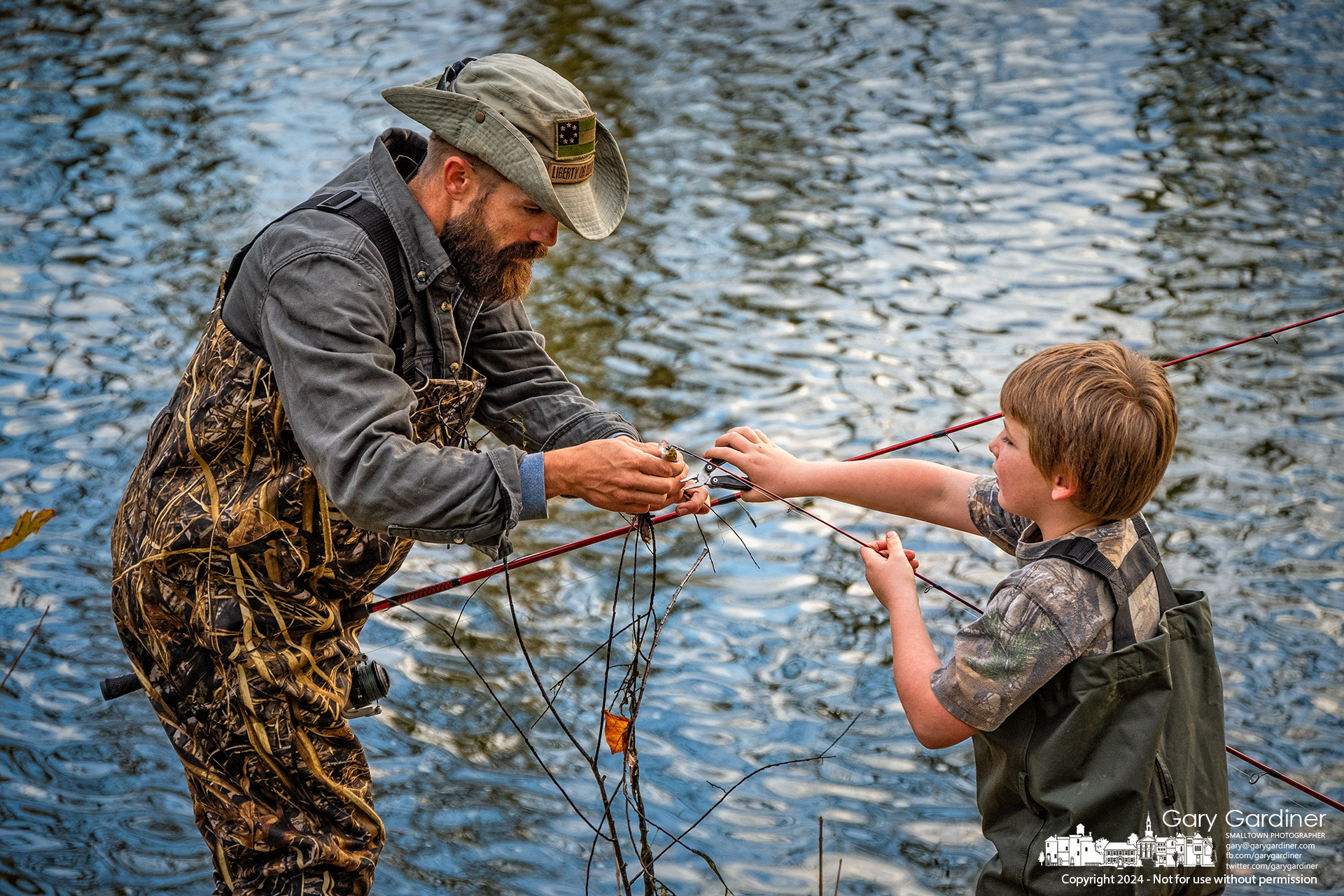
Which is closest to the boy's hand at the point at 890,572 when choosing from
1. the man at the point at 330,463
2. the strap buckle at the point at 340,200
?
the man at the point at 330,463

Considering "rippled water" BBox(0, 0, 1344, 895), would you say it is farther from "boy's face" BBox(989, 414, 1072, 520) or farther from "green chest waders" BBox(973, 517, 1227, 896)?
"boy's face" BBox(989, 414, 1072, 520)

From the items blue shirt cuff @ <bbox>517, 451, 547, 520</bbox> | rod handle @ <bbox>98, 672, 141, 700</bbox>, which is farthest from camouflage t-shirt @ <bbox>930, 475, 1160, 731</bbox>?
rod handle @ <bbox>98, 672, 141, 700</bbox>

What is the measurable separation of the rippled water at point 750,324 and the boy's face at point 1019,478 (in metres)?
1.38

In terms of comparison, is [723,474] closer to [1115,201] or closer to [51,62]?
[1115,201]

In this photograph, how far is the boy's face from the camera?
2080mm

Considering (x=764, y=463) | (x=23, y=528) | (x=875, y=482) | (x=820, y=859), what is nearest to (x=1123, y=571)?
(x=875, y=482)

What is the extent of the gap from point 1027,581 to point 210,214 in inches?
238

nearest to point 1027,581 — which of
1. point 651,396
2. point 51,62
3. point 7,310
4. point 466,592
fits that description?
point 466,592

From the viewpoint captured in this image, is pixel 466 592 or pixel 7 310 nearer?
pixel 466 592

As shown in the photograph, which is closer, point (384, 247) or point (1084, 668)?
point (1084, 668)

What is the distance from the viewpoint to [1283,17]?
9398 millimetres

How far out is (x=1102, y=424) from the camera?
199 cm

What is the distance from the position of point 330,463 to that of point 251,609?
1.44 feet

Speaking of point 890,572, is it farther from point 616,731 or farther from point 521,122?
point 521,122
